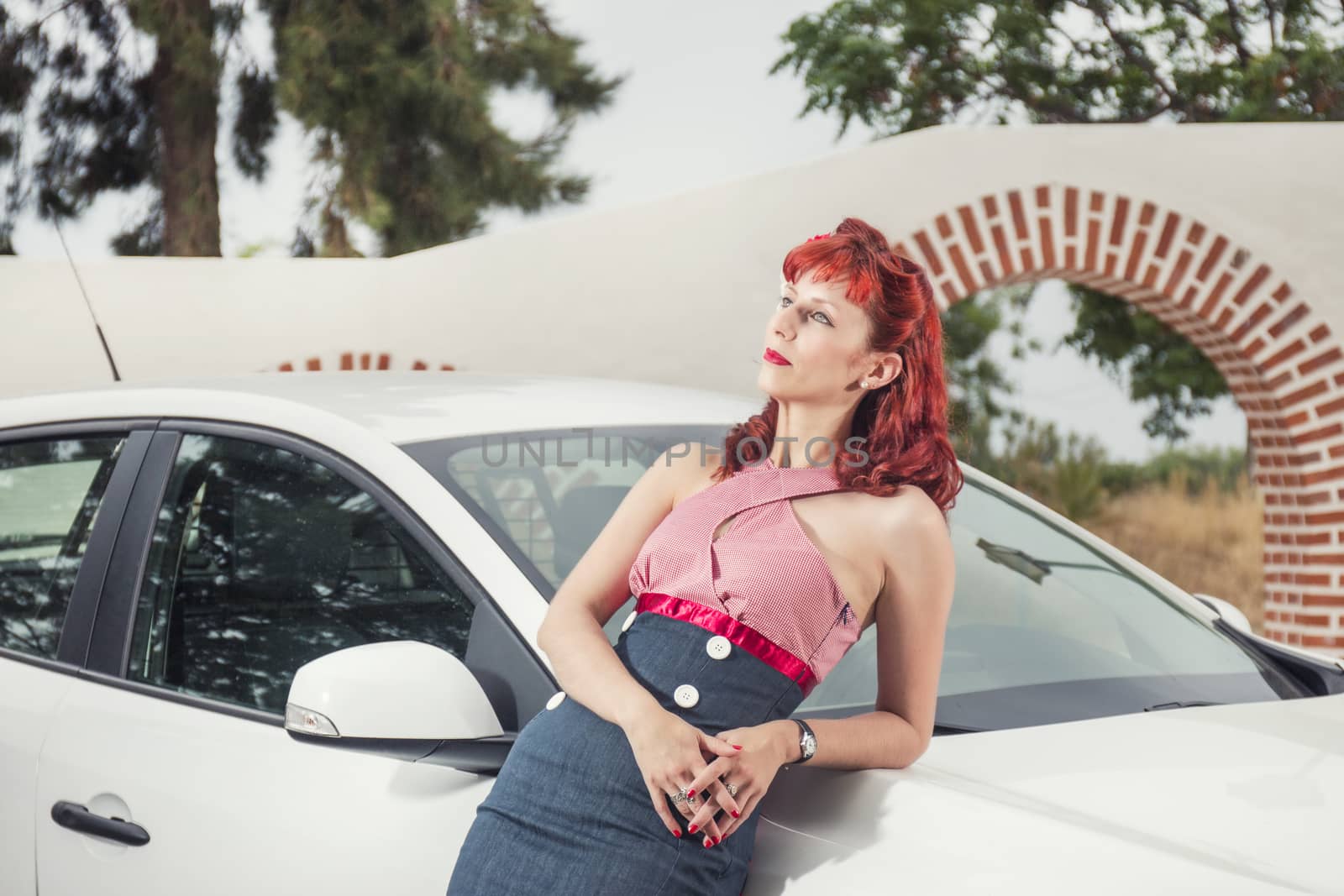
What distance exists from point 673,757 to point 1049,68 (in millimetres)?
14115

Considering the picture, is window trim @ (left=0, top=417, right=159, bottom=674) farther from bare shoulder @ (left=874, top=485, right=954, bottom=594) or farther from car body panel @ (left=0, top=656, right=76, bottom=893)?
bare shoulder @ (left=874, top=485, right=954, bottom=594)

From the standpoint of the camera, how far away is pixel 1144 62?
14.2 metres

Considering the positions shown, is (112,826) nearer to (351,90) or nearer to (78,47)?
(351,90)

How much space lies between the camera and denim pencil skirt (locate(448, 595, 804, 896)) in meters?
1.34

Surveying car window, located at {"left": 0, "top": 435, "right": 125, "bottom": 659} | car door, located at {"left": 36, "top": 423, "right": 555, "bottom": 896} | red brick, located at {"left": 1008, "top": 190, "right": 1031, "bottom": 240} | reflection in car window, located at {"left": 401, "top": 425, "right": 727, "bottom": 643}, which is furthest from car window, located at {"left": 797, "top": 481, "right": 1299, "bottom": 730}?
red brick, located at {"left": 1008, "top": 190, "right": 1031, "bottom": 240}

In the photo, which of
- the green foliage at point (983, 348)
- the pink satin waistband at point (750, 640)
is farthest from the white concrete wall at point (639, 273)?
the green foliage at point (983, 348)

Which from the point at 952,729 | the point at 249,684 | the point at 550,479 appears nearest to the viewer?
the point at 952,729

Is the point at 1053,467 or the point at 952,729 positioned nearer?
the point at 952,729

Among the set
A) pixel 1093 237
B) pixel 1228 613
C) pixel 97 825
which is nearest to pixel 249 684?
pixel 97 825

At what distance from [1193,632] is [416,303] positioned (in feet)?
16.7

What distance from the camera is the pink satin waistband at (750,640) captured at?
4.60 ft

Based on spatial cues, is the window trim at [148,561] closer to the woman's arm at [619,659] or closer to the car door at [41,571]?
the car door at [41,571]

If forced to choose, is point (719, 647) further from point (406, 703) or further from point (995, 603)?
point (995, 603)

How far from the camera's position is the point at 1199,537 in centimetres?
1529
